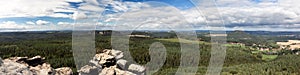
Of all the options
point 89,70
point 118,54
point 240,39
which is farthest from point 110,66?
point 240,39

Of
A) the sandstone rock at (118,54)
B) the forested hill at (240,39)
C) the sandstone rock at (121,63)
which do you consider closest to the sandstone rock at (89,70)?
the sandstone rock at (121,63)

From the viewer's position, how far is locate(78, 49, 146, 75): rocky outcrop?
557 inches

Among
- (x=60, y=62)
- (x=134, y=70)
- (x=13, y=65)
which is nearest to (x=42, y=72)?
(x=13, y=65)

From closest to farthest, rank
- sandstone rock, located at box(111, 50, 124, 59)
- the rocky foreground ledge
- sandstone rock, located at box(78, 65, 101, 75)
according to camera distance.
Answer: the rocky foreground ledge
sandstone rock, located at box(78, 65, 101, 75)
sandstone rock, located at box(111, 50, 124, 59)

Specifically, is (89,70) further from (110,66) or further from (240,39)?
(240,39)

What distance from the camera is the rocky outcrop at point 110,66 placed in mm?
14136

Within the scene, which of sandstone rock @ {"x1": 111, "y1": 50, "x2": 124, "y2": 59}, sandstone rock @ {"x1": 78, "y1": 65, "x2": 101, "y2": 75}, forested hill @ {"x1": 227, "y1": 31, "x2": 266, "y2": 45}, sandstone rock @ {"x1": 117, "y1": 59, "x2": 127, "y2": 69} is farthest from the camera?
forested hill @ {"x1": 227, "y1": 31, "x2": 266, "y2": 45}

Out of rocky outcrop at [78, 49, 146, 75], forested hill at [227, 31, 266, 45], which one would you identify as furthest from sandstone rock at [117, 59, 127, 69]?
forested hill at [227, 31, 266, 45]

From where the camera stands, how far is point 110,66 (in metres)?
15.8

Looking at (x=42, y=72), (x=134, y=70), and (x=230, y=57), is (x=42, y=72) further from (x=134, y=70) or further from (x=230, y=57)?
(x=230, y=57)

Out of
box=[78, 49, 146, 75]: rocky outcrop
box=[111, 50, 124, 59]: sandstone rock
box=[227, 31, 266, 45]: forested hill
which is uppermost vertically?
box=[111, 50, 124, 59]: sandstone rock

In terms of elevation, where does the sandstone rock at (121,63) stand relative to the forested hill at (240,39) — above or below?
above

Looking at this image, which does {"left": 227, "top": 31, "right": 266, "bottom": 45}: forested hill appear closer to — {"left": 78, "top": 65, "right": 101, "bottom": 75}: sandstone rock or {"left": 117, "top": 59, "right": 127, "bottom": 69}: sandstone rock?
{"left": 117, "top": 59, "right": 127, "bottom": 69}: sandstone rock

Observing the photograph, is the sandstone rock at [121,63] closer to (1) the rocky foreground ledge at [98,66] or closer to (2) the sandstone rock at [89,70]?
(1) the rocky foreground ledge at [98,66]
